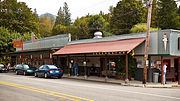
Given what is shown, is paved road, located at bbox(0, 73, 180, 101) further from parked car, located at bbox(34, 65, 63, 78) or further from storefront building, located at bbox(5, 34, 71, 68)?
storefront building, located at bbox(5, 34, 71, 68)

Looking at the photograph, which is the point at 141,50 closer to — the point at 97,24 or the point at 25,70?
the point at 25,70

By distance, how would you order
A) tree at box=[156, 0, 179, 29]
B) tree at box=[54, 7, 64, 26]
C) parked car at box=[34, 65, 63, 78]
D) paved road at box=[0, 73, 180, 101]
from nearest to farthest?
paved road at box=[0, 73, 180, 101] < parked car at box=[34, 65, 63, 78] < tree at box=[156, 0, 179, 29] < tree at box=[54, 7, 64, 26]

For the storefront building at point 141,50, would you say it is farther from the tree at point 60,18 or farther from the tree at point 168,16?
the tree at point 60,18

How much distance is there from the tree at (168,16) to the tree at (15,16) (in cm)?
3606

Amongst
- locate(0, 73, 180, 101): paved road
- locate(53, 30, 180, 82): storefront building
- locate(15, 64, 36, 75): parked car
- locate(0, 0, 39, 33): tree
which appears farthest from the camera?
locate(0, 0, 39, 33): tree

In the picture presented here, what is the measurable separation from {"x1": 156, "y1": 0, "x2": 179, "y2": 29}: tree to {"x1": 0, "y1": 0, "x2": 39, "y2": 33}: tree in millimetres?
36060

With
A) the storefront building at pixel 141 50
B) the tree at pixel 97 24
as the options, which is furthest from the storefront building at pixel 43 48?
the tree at pixel 97 24

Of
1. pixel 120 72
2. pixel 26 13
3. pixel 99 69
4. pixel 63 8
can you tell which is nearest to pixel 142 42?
pixel 120 72

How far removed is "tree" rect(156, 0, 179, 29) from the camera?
54.1 meters

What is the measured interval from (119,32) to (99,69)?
106 ft

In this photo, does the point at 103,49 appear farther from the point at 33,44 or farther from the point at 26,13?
the point at 26,13

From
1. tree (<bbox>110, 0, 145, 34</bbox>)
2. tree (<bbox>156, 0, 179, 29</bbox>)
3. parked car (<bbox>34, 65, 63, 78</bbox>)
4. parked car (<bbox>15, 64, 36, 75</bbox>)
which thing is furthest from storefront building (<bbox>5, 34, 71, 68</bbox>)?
tree (<bbox>156, 0, 179, 29</bbox>)

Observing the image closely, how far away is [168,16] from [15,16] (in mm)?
42348

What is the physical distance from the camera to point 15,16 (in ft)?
200
